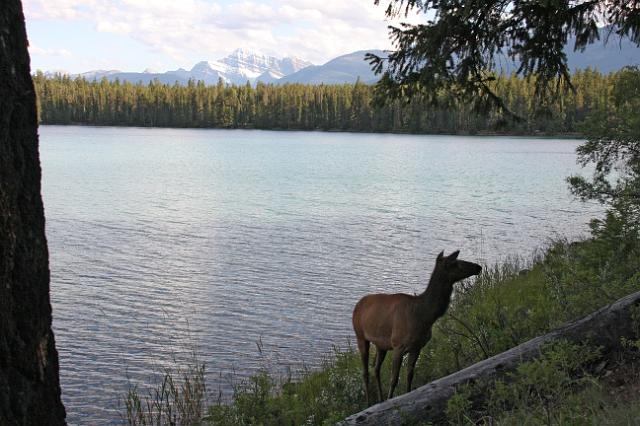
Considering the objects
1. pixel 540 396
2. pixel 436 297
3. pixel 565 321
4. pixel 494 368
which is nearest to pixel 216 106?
pixel 565 321

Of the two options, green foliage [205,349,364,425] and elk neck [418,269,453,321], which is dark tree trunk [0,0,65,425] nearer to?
green foliage [205,349,364,425]

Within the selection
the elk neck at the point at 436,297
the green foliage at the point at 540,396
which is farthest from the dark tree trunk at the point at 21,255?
the elk neck at the point at 436,297

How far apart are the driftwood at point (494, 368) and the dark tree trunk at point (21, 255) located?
2921 millimetres

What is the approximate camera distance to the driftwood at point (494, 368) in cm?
614

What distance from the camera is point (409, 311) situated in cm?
760

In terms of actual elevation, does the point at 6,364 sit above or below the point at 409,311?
above

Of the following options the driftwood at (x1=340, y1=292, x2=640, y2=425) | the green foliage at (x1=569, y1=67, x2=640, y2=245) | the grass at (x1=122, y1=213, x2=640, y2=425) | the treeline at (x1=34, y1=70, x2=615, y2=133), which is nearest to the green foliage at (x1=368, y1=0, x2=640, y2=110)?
the green foliage at (x1=569, y1=67, x2=640, y2=245)

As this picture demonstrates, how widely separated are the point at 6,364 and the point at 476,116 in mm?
9318

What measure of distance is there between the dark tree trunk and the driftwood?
292cm

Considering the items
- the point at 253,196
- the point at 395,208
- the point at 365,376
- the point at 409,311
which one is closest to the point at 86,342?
the point at 365,376

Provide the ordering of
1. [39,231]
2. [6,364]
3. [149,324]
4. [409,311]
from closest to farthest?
[6,364]
[39,231]
[409,311]
[149,324]

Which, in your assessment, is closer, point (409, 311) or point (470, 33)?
Answer: point (409, 311)

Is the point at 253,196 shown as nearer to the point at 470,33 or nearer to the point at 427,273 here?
the point at 427,273

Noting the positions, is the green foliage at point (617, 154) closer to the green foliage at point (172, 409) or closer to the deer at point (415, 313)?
the deer at point (415, 313)
